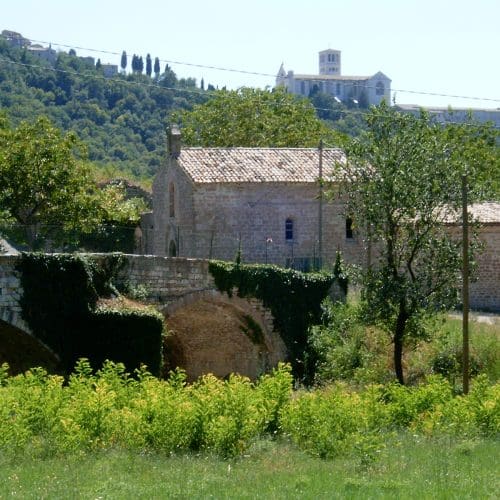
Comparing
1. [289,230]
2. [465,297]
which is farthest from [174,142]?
[465,297]

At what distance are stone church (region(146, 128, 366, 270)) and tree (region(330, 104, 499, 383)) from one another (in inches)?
512

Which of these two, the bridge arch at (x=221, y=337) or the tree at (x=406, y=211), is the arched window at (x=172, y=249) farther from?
the tree at (x=406, y=211)

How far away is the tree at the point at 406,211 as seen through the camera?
29.8 meters

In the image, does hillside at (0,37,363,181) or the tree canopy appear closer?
the tree canopy

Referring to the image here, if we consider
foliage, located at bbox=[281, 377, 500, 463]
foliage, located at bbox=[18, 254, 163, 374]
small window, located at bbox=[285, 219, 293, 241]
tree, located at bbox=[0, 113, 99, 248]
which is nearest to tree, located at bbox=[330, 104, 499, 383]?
foliage, located at bbox=[281, 377, 500, 463]

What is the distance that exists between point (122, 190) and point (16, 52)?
9325 cm

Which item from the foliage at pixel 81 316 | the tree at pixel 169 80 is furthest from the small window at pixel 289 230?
the tree at pixel 169 80

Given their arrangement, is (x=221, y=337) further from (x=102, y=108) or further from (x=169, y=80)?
(x=169, y=80)

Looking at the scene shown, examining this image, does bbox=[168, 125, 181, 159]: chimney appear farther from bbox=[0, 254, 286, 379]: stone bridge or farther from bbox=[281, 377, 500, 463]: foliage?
bbox=[281, 377, 500, 463]: foliage

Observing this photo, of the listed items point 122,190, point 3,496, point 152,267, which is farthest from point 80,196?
point 3,496

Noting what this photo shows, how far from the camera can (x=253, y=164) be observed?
4569 cm

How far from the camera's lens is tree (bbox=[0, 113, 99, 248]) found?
4203 cm

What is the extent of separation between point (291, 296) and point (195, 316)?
320 centimetres

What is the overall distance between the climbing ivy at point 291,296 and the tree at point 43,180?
10798 millimetres
